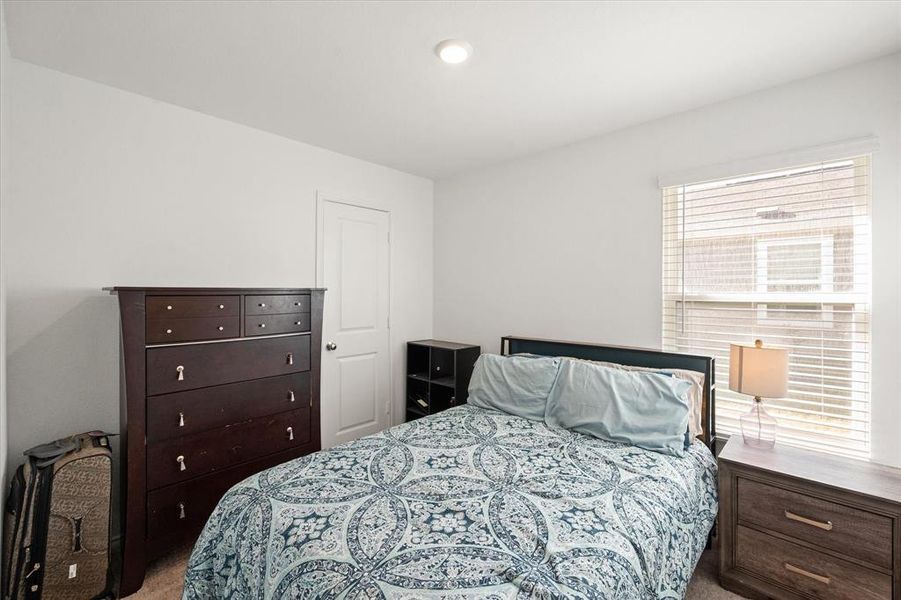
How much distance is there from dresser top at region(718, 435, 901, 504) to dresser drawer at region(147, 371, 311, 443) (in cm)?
235

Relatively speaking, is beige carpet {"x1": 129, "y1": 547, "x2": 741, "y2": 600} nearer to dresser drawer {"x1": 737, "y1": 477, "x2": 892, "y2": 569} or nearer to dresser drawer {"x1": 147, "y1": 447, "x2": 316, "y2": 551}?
dresser drawer {"x1": 147, "y1": 447, "x2": 316, "y2": 551}

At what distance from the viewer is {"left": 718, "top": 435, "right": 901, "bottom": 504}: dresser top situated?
1.67 meters

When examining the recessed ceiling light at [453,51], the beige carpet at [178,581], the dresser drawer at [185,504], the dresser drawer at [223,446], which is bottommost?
the beige carpet at [178,581]

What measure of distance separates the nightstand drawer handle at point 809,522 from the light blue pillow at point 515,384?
117 cm

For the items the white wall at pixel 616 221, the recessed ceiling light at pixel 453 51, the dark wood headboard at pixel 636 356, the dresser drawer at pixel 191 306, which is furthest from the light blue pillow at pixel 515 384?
the recessed ceiling light at pixel 453 51

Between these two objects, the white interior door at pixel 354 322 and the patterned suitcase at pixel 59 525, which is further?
the white interior door at pixel 354 322

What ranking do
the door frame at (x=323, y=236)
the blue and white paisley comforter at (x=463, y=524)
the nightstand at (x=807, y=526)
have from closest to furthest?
the blue and white paisley comforter at (x=463, y=524), the nightstand at (x=807, y=526), the door frame at (x=323, y=236)

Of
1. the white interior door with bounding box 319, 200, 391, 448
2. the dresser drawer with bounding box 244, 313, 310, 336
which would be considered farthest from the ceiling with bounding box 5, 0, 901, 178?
the dresser drawer with bounding box 244, 313, 310, 336

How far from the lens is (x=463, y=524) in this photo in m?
1.40

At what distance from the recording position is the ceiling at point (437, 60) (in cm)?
167

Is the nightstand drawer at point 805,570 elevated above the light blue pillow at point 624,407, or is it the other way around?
the light blue pillow at point 624,407

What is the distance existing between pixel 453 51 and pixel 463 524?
1.97 m

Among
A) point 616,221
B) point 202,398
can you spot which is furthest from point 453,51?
point 202,398

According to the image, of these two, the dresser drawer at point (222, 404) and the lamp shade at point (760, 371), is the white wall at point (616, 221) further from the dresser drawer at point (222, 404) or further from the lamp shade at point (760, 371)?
the dresser drawer at point (222, 404)
